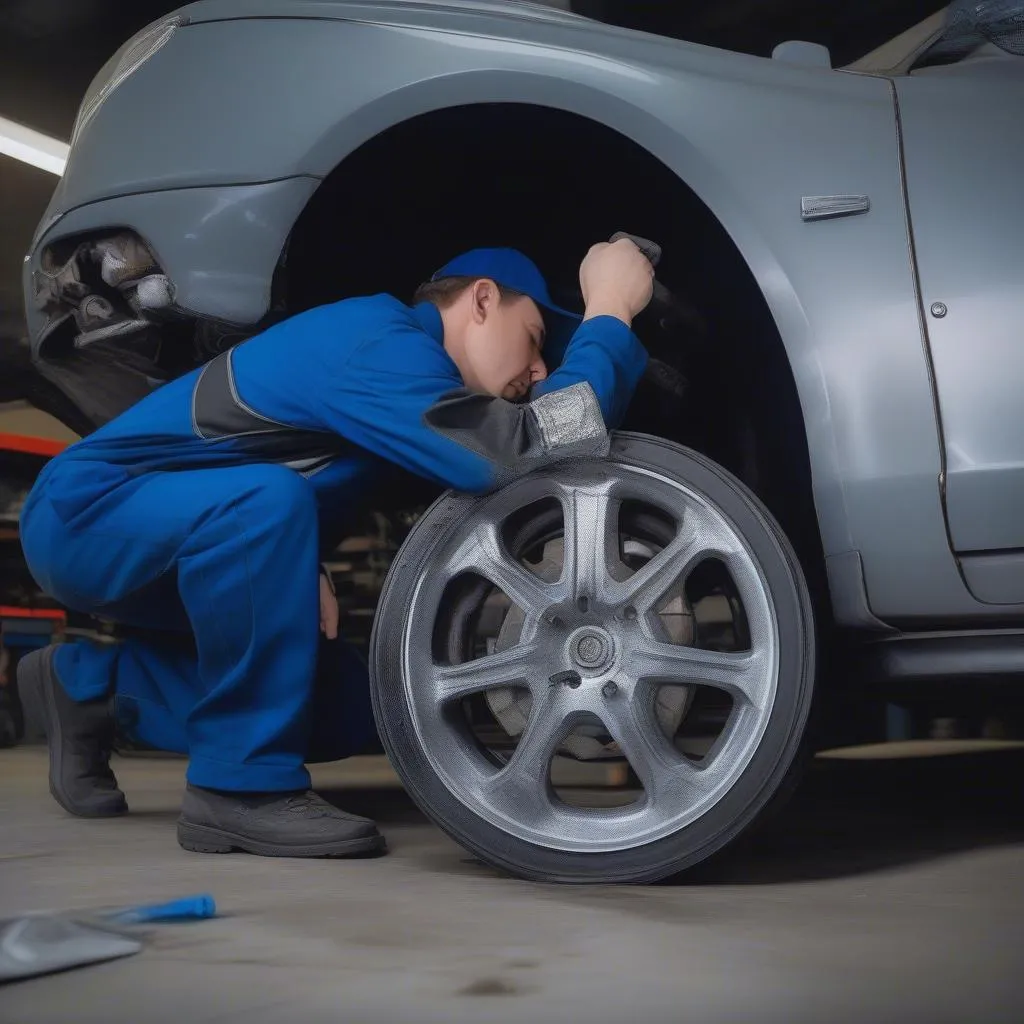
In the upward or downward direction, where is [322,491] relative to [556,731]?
upward

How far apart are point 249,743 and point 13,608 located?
9.30 ft

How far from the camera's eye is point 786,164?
145 cm

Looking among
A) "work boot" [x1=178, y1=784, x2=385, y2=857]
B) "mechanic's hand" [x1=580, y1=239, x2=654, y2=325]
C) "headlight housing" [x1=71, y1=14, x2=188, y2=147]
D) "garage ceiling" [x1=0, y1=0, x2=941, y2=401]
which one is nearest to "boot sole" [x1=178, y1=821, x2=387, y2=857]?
"work boot" [x1=178, y1=784, x2=385, y2=857]

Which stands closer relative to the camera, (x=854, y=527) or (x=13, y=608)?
(x=854, y=527)

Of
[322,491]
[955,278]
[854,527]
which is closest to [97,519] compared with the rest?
[322,491]

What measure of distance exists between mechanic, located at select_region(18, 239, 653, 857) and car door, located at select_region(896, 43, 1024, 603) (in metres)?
0.39

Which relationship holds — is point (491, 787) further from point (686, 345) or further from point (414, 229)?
point (414, 229)

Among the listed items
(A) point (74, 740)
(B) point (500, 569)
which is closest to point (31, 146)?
(A) point (74, 740)

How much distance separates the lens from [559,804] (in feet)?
4.67

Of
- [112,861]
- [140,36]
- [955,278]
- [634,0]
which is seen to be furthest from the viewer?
[634,0]

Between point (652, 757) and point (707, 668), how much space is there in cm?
12

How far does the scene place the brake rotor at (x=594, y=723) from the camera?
4.85ft

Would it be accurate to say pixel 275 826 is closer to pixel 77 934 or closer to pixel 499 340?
pixel 77 934

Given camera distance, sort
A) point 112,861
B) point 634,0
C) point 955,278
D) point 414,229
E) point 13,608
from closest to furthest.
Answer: point 955,278 → point 112,861 → point 414,229 → point 634,0 → point 13,608
